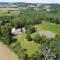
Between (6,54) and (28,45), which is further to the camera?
(28,45)

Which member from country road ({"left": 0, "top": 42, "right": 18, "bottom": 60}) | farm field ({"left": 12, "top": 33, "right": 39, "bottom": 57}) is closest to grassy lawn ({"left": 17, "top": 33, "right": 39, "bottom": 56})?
farm field ({"left": 12, "top": 33, "right": 39, "bottom": 57})

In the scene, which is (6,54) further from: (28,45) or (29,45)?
(29,45)

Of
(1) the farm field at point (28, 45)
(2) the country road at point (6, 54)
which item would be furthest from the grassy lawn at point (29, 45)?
(2) the country road at point (6, 54)

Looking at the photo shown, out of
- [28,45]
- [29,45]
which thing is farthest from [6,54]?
[29,45]

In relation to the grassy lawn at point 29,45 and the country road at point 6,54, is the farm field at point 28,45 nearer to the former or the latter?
the grassy lawn at point 29,45

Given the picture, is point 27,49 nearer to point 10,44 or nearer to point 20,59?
point 10,44

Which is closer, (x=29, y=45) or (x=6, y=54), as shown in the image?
(x=6, y=54)

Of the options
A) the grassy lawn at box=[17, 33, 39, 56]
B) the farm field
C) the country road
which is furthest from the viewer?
the grassy lawn at box=[17, 33, 39, 56]

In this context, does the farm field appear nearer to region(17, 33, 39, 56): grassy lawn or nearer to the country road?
region(17, 33, 39, 56): grassy lawn
